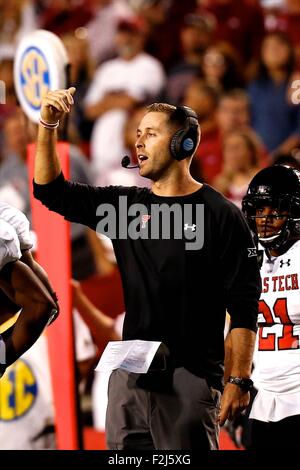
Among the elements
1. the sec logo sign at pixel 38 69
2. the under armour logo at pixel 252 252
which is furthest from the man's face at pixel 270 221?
the sec logo sign at pixel 38 69

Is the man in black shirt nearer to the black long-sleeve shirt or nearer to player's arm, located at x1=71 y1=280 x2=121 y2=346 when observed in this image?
the black long-sleeve shirt

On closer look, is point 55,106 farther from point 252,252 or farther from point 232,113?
point 232,113

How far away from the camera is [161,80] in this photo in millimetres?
8203

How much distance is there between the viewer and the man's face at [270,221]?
154 inches

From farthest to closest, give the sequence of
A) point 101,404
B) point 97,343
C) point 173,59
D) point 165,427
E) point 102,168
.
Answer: point 173,59
point 102,168
point 101,404
point 97,343
point 165,427

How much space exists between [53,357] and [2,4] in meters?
5.67

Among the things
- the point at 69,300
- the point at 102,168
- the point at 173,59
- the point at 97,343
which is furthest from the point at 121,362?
the point at 173,59

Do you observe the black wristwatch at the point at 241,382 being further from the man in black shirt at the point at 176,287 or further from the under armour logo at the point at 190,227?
the under armour logo at the point at 190,227

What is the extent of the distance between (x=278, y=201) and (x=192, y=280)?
519mm

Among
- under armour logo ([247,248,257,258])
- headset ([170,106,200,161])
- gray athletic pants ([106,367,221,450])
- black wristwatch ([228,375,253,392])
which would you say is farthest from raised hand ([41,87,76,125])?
black wristwatch ([228,375,253,392])

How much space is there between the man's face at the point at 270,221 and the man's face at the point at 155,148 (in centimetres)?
44

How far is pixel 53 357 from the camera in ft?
15.5

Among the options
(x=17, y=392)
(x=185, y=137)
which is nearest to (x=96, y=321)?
(x=17, y=392)

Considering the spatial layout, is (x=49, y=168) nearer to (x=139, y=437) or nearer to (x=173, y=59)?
(x=139, y=437)
